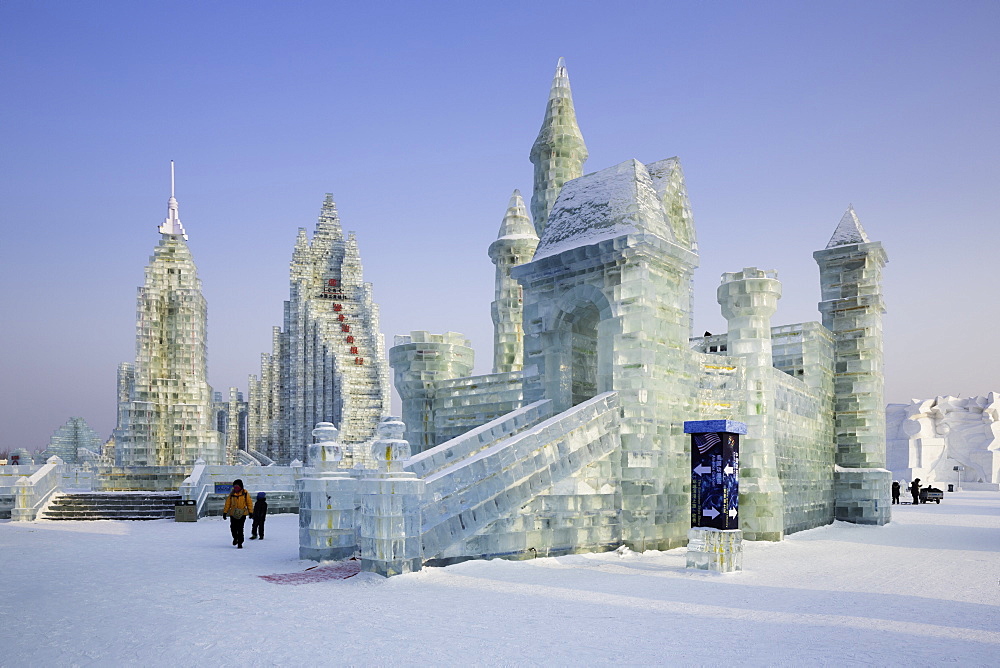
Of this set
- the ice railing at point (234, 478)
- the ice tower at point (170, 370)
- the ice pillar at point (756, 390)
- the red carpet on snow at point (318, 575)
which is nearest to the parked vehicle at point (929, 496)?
the ice pillar at point (756, 390)

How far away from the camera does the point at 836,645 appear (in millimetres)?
6535

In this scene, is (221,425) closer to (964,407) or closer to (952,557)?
(964,407)

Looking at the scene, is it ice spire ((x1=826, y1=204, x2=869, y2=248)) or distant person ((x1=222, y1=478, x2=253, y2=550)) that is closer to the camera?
distant person ((x1=222, y1=478, x2=253, y2=550))

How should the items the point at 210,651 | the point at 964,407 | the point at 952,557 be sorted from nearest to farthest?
the point at 210,651, the point at 952,557, the point at 964,407

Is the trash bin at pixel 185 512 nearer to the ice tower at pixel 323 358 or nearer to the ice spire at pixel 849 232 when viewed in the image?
the ice spire at pixel 849 232

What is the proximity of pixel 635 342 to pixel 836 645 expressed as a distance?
24.0ft

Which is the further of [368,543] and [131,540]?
[131,540]

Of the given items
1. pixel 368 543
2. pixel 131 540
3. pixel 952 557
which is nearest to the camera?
pixel 368 543

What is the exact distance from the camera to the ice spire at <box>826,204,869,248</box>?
72.4 ft

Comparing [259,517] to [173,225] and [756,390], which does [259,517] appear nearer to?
[756,390]

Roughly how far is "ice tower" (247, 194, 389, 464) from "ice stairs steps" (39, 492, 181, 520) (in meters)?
50.1

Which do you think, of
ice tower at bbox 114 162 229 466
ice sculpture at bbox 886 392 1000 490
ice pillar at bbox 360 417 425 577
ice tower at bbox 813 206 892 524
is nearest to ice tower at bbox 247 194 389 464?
ice tower at bbox 114 162 229 466

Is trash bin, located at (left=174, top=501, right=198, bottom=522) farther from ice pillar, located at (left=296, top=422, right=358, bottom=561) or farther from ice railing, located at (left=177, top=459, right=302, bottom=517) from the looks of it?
ice pillar, located at (left=296, top=422, right=358, bottom=561)

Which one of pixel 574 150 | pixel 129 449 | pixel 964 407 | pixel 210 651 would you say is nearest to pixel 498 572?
pixel 210 651
